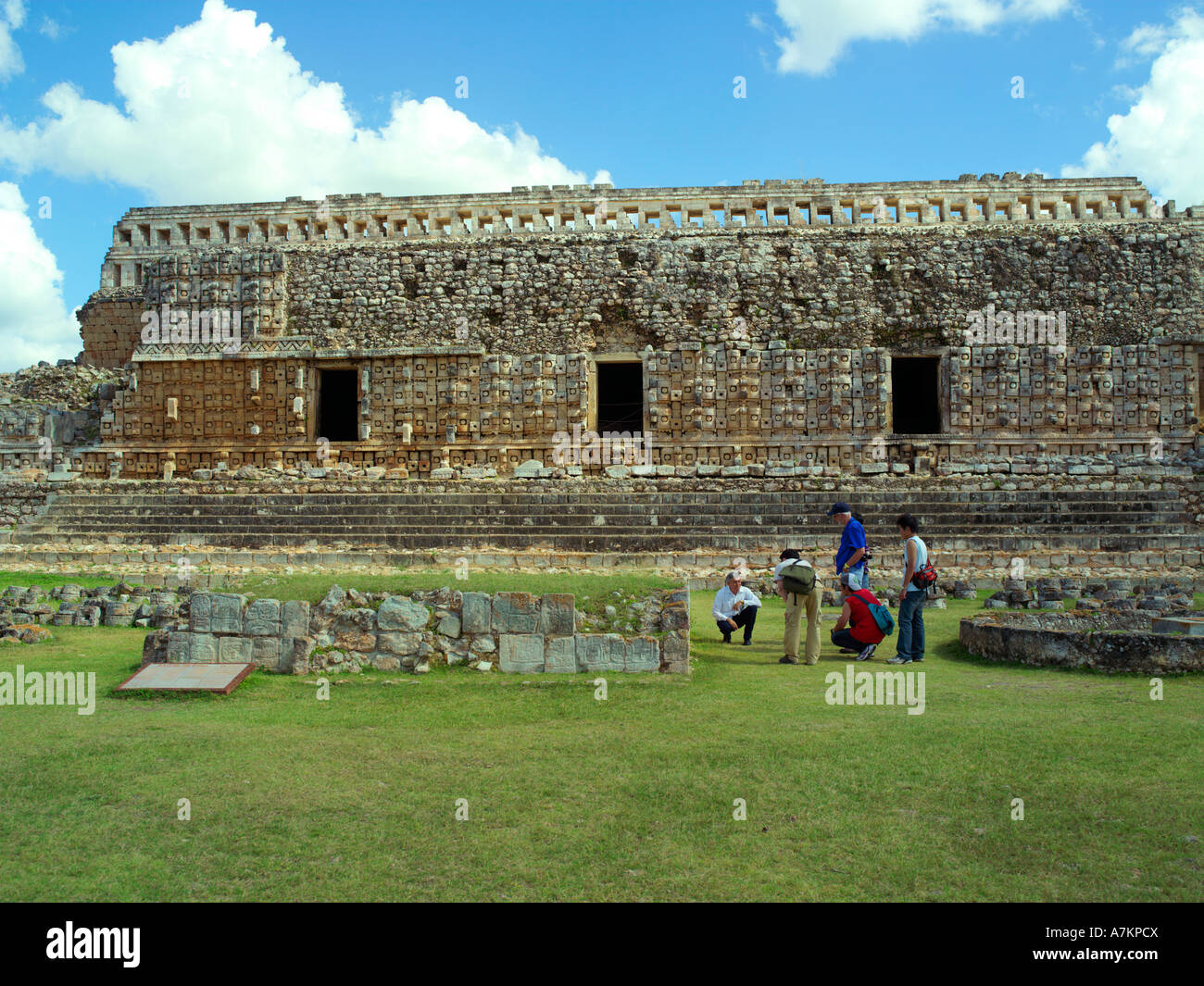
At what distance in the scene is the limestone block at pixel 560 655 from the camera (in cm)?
747

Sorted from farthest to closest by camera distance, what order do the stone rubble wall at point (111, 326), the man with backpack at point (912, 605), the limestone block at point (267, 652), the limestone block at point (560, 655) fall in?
the stone rubble wall at point (111, 326)
the man with backpack at point (912, 605)
the limestone block at point (267, 652)
the limestone block at point (560, 655)

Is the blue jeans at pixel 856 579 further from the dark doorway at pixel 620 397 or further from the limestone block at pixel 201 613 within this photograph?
the dark doorway at pixel 620 397

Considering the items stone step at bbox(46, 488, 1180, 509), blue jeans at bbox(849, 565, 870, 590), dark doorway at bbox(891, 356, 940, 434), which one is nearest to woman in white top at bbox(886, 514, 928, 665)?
blue jeans at bbox(849, 565, 870, 590)

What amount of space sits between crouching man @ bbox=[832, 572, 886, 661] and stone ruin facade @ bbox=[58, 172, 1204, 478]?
1102cm

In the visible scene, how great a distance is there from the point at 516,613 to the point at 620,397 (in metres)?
17.2

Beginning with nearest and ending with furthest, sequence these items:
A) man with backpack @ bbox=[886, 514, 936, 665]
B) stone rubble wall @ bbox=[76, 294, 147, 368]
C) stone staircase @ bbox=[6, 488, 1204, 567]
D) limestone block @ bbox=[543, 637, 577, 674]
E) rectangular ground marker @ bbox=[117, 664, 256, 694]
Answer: rectangular ground marker @ bbox=[117, 664, 256, 694] < limestone block @ bbox=[543, 637, 577, 674] < man with backpack @ bbox=[886, 514, 936, 665] < stone staircase @ bbox=[6, 488, 1204, 567] < stone rubble wall @ bbox=[76, 294, 147, 368]

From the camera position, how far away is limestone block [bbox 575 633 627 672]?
7.50 m

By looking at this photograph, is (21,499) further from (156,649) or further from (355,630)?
(355,630)

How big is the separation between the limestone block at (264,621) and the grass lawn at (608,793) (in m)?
0.76

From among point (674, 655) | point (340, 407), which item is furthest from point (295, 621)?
point (340, 407)

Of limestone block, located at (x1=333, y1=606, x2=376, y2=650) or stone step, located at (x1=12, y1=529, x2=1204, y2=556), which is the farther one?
stone step, located at (x1=12, y1=529, x2=1204, y2=556)

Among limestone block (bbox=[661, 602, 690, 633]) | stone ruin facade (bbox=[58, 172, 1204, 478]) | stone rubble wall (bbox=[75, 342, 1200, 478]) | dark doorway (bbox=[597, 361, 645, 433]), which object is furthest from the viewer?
dark doorway (bbox=[597, 361, 645, 433])

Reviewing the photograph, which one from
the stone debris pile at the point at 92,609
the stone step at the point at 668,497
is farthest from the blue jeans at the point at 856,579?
the stone step at the point at 668,497

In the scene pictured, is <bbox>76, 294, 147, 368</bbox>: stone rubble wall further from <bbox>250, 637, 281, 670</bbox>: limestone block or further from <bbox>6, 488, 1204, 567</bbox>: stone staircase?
<bbox>250, 637, 281, 670</bbox>: limestone block
